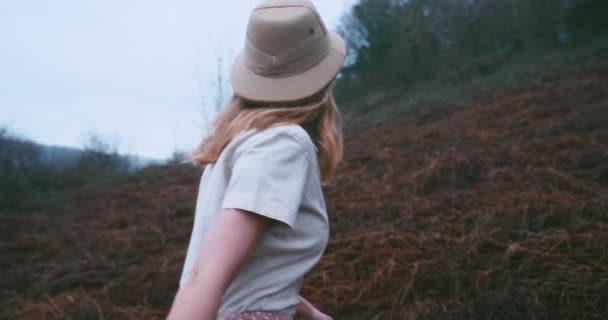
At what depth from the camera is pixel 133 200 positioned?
6785 millimetres

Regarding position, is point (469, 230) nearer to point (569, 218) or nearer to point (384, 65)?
point (569, 218)

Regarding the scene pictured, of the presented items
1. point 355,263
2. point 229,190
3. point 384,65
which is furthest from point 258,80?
point 384,65

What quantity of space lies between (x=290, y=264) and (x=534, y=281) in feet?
6.10

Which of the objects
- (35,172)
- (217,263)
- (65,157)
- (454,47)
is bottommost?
(454,47)

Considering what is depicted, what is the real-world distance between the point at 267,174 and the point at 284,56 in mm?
269

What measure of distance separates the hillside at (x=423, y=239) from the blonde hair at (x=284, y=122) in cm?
145

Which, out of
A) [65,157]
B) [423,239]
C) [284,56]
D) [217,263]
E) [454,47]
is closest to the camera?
[217,263]

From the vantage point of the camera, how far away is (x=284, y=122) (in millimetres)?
767

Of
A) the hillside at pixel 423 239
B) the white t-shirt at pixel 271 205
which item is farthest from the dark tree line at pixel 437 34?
the white t-shirt at pixel 271 205

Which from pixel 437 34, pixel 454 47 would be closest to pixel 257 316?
pixel 454 47

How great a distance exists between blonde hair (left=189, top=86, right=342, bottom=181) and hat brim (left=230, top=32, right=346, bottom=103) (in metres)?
0.02

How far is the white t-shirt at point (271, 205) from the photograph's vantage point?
65cm

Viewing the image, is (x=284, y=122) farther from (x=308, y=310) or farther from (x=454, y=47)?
(x=454, y=47)

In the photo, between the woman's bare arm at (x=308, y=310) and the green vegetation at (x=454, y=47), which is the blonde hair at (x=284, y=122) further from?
the green vegetation at (x=454, y=47)
